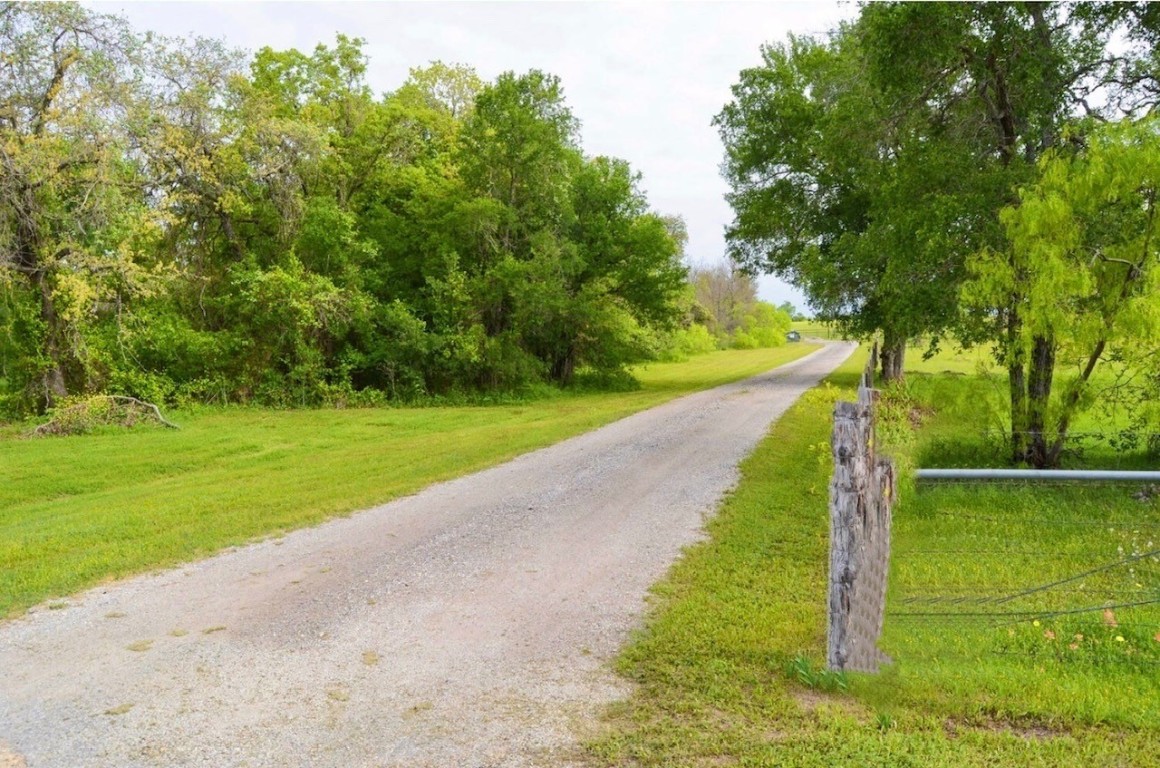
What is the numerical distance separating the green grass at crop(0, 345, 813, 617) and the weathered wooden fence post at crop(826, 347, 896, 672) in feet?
18.2

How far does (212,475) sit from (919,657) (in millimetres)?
9861

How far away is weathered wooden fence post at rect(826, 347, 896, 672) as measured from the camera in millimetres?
3932

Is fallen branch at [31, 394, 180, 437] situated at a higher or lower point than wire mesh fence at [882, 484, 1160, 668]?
higher

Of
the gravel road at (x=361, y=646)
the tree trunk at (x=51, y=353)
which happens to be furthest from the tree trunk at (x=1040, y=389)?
the tree trunk at (x=51, y=353)

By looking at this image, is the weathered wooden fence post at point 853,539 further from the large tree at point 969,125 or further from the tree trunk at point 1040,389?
the tree trunk at point 1040,389

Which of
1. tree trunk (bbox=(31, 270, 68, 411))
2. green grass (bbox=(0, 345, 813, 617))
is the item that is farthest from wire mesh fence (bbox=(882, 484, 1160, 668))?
tree trunk (bbox=(31, 270, 68, 411))

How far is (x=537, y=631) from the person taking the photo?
4992 mm

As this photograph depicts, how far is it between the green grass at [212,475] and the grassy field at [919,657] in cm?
456

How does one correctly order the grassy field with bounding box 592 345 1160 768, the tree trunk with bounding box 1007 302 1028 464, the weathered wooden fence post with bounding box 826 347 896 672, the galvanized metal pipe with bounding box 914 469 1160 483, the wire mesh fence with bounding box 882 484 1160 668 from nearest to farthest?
1. the grassy field with bounding box 592 345 1160 768
2. the weathered wooden fence post with bounding box 826 347 896 672
3. the galvanized metal pipe with bounding box 914 469 1160 483
4. the wire mesh fence with bounding box 882 484 1160 668
5. the tree trunk with bounding box 1007 302 1028 464

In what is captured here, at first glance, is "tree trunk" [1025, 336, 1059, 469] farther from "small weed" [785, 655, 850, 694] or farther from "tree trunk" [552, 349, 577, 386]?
"tree trunk" [552, 349, 577, 386]

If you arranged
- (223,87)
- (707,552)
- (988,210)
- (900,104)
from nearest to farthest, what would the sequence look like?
1. (707,552)
2. (988,210)
3. (900,104)
4. (223,87)

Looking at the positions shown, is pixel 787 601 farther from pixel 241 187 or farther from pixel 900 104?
pixel 241 187

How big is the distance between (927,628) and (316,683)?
3.66 meters

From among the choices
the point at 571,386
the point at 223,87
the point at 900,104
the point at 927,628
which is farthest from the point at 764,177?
the point at 927,628
